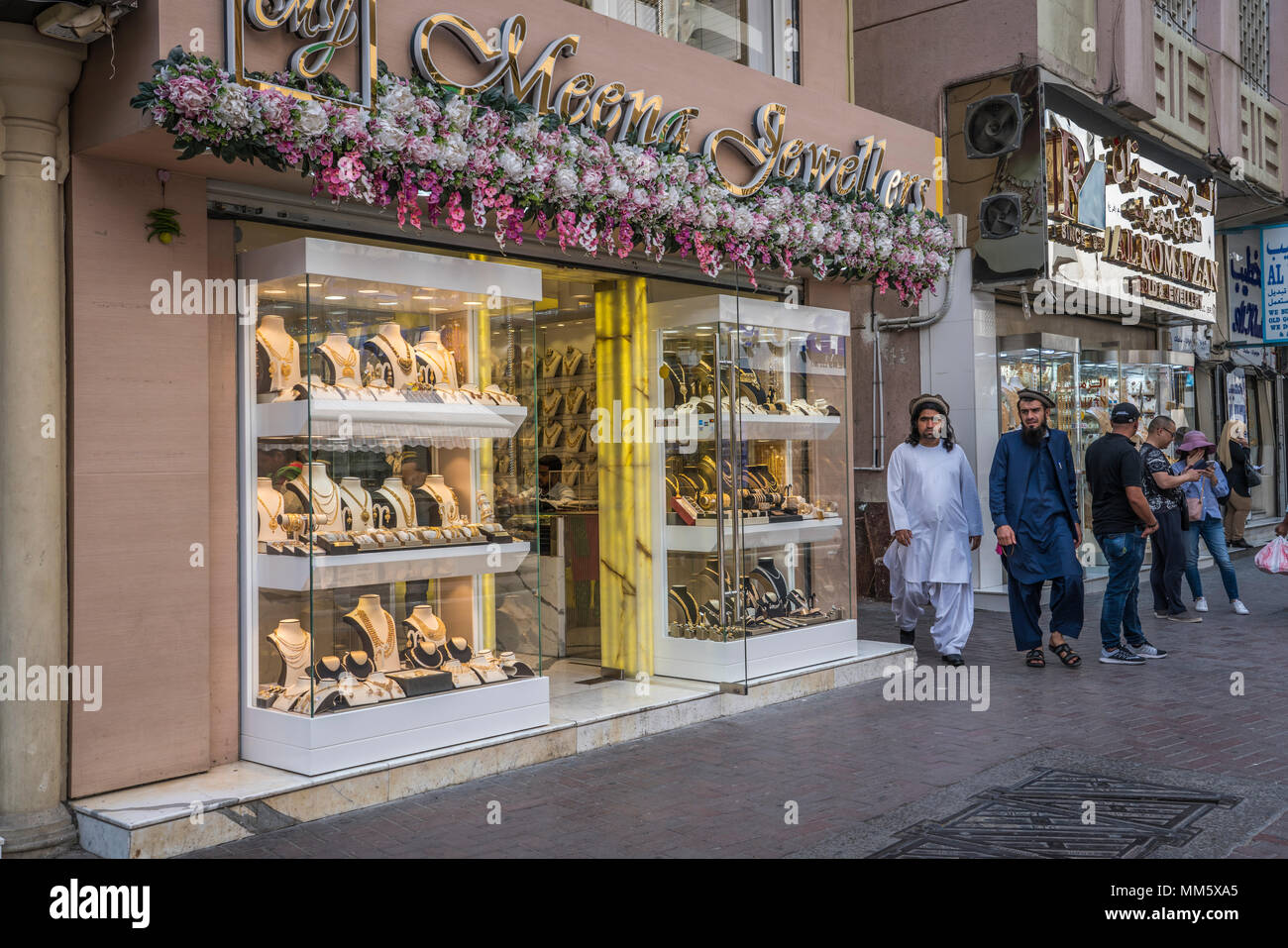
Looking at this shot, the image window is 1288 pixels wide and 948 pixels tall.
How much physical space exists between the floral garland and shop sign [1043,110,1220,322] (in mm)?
5774

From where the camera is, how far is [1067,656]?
30.0 feet

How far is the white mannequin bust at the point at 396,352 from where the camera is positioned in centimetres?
623

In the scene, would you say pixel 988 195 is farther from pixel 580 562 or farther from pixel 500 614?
pixel 500 614

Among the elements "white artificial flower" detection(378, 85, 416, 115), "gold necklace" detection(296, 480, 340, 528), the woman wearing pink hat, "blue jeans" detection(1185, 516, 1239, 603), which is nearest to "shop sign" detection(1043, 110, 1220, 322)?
the woman wearing pink hat

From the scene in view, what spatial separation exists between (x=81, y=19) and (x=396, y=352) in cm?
219

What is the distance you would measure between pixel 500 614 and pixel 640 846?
6.96 feet

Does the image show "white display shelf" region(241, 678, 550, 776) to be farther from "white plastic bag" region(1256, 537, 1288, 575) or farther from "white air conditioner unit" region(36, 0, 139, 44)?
"white plastic bag" region(1256, 537, 1288, 575)

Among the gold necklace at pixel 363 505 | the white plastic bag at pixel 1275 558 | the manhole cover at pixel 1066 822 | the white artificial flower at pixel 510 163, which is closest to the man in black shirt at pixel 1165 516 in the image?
the white plastic bag at pixel 1275 558

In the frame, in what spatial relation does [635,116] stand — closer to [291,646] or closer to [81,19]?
[81,19]

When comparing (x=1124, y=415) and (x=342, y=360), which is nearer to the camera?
(x=342, y=360)

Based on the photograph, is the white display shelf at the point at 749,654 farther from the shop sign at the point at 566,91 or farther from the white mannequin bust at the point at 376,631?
the shop sign at the point at 566,91

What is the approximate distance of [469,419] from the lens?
6676mm

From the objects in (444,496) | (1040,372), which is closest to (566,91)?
(444,496)

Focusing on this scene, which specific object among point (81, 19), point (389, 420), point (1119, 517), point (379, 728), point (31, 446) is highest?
point (81, 19)
